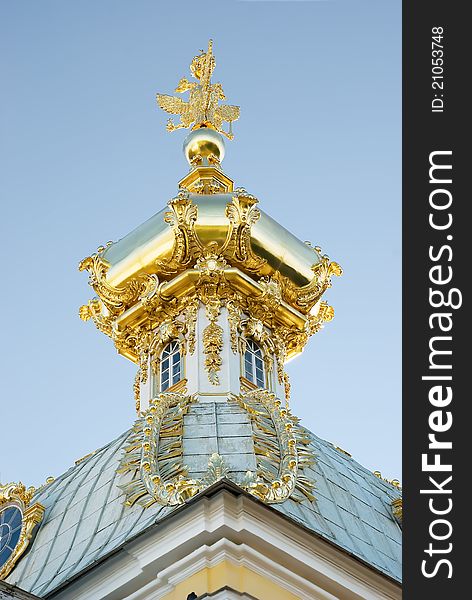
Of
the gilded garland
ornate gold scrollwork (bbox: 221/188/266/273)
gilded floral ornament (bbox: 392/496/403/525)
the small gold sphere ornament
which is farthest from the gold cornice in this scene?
gilded floral ornament (bbox: 392/496/403/525)

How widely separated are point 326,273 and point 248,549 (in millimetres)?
8525

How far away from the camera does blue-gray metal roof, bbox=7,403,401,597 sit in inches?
699

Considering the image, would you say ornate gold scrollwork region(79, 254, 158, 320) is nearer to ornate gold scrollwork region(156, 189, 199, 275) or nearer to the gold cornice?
ornate gold scrollwork region(156, 189, 199, 275)

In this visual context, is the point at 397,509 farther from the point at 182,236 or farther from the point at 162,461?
the point at 182,236

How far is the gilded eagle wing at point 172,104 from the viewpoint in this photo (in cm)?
2723

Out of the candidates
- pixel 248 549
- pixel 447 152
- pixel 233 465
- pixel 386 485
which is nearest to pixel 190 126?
pixel 386 485

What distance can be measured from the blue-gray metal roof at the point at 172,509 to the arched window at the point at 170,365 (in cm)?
233

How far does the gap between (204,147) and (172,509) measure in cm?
1033

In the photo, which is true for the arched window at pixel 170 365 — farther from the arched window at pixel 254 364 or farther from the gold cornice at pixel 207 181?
the gold cornice at pixel 207 181

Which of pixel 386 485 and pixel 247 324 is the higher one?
pixel 247 324

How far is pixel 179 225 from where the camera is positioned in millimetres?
23297

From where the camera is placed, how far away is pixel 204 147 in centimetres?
2644

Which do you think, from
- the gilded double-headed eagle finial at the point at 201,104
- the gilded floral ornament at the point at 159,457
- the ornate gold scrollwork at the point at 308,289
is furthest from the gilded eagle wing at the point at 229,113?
the gilded floral ornament at the point at 159,457

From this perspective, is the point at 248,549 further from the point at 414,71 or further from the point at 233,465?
the point at 414,71
